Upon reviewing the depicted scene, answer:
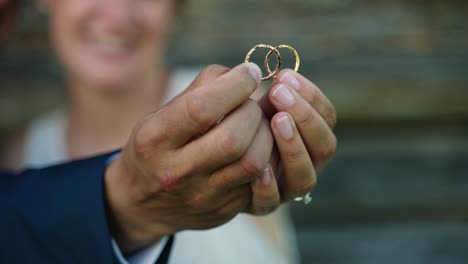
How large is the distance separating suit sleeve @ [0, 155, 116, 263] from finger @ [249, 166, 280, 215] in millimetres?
210

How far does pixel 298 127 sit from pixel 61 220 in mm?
372

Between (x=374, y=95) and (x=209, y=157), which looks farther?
(x=374, y=95)

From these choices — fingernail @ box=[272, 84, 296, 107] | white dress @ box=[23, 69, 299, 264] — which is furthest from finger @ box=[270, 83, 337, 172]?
white dress @ box=[23, 69, 299, 264]

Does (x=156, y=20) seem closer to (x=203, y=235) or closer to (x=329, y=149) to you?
(x=203, y=235)

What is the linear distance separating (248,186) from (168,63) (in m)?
1.53

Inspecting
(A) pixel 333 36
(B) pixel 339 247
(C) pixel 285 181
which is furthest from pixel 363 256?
(C) pixel 285 181

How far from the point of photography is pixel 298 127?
0.81 m

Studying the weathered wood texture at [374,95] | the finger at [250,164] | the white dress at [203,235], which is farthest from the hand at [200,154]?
the weathered wood texture at [374,95]

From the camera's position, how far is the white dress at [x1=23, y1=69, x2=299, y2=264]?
174 cm

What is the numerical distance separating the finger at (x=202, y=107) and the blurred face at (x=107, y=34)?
1116mm

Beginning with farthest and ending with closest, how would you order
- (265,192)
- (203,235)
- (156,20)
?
(156,20) < (203,235) < (265,192)

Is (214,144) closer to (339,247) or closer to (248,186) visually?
(248,186)

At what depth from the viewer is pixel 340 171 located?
232 centimetres

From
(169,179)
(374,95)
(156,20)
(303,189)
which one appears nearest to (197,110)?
(169,179)
